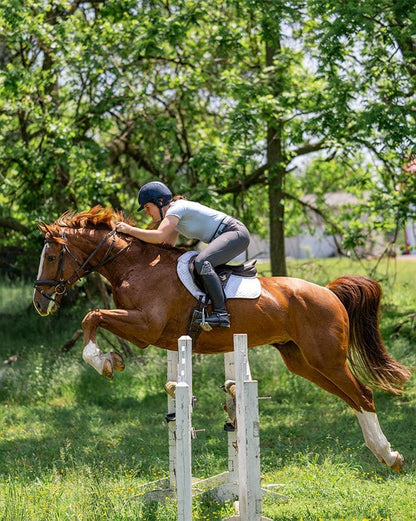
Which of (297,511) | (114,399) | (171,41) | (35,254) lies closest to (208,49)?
(171,41)

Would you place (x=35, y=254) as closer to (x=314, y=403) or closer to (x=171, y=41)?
(x=171, y=41)

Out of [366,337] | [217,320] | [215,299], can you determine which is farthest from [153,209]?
[366,337]

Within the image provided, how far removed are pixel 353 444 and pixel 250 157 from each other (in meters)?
4.58

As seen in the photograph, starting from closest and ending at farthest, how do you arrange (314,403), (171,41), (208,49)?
(314,403), (171,41), (208,49)

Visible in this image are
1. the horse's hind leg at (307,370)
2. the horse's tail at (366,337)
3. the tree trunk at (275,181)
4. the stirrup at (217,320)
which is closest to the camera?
the stirrup at (217,320)

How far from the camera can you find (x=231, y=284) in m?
5.45

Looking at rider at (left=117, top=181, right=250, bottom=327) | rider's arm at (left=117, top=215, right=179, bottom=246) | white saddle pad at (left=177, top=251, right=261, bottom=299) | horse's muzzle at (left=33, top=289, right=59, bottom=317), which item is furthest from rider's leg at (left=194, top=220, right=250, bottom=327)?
horse's muzzle at (left=33, top=289, right=59, bottom=317)

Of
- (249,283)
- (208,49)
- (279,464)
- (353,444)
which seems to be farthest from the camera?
(208,49)

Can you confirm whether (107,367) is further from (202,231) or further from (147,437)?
(147,437)

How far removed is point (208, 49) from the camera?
435 inches

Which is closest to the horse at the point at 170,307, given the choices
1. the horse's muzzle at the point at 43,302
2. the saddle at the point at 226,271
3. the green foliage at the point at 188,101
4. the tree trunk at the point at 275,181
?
the horse's muzzle at the point at 43,302

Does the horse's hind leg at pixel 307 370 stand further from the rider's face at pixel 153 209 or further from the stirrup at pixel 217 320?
the rider's face at pixel 153 209

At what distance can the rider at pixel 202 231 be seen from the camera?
17.3 ft

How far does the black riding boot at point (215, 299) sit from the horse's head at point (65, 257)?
73cm
